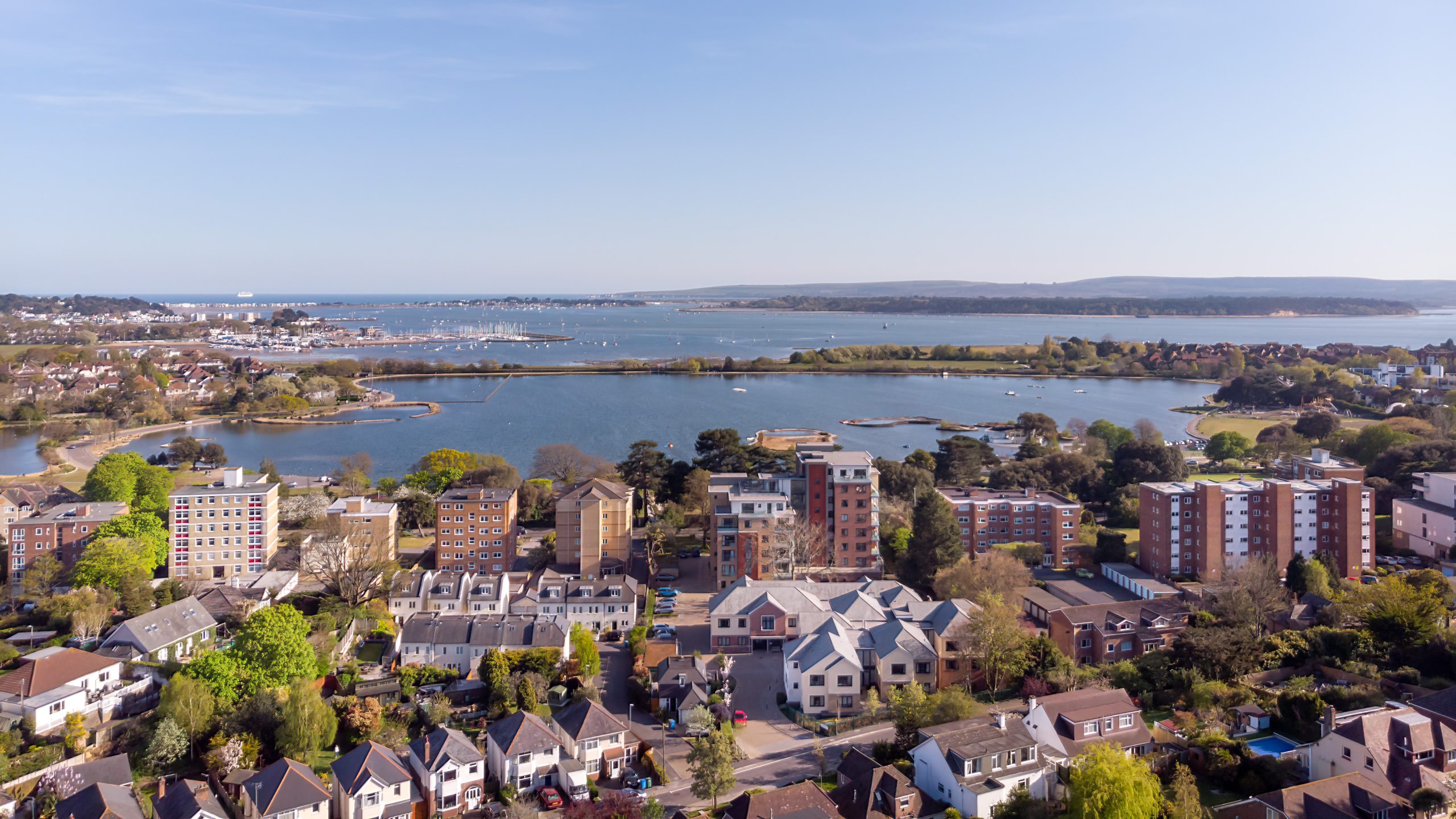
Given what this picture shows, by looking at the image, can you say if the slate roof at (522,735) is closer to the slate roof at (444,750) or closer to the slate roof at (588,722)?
the slate roof at (444,750)

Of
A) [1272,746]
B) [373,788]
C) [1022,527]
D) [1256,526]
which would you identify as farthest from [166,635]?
[1256,526]

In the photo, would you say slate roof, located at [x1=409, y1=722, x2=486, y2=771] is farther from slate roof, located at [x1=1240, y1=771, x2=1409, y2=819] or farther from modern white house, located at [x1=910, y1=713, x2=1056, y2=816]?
slate roof, located at [x1=1240, y1=771, x2=1409, y2=819]

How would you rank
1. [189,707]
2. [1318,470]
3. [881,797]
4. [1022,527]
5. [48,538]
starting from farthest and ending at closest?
[1318,470] → [1022,527] → [48,538] → [189,707] → [881,797]

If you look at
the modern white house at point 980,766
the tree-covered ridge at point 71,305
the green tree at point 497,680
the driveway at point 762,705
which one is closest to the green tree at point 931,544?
the driveway at point 762,705

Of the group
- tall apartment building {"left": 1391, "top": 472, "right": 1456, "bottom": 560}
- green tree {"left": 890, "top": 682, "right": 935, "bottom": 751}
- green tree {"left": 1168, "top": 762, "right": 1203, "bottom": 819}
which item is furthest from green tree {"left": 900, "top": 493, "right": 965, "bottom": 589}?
tall apartment building {"left": 1391, "top": 472, "right": 1456, "bottom": 560}

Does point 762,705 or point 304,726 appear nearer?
point 304,726

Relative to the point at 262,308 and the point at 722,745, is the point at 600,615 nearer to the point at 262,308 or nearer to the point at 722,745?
the point at 722,745

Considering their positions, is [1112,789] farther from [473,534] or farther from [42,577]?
[42,577]
